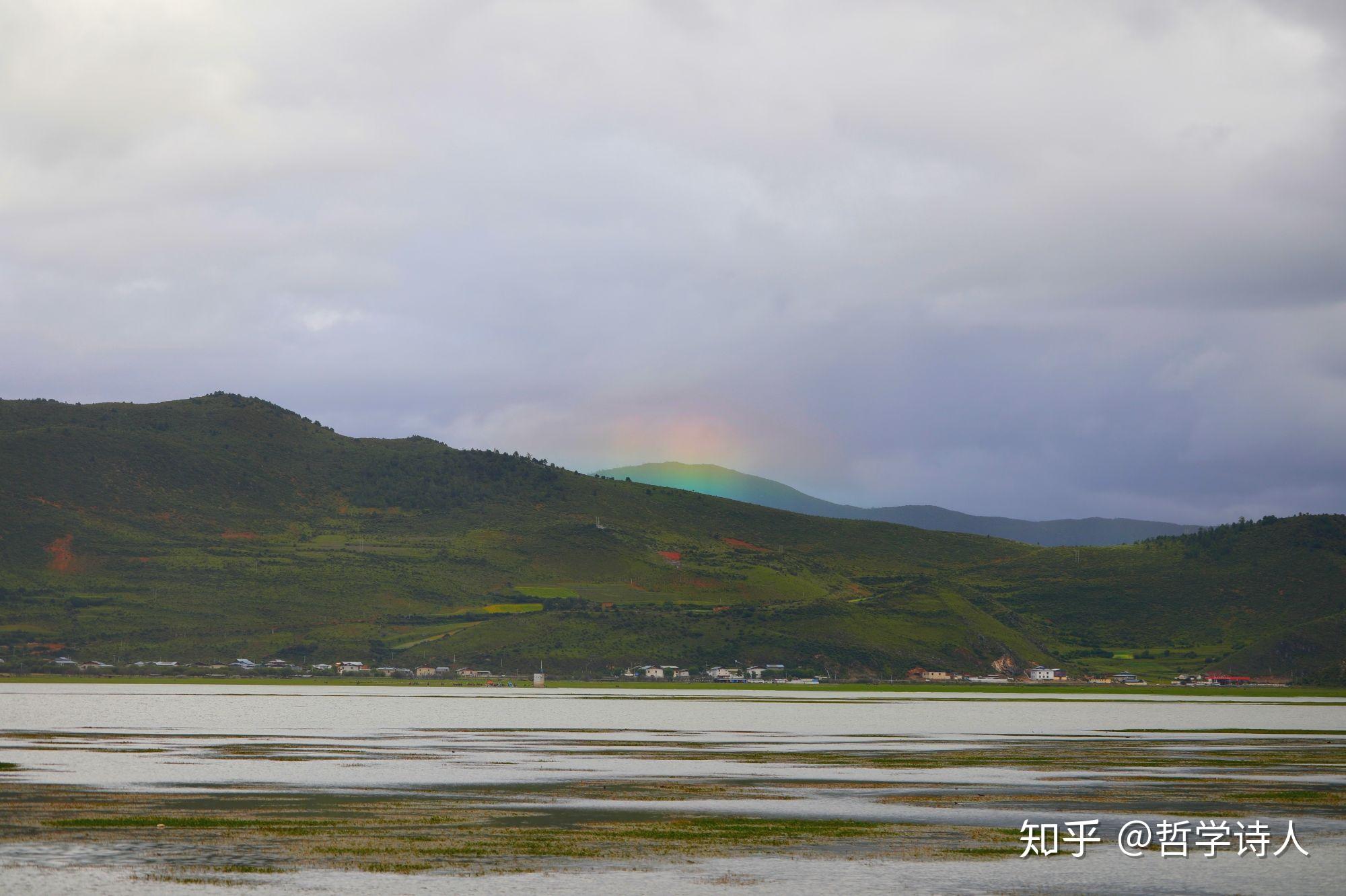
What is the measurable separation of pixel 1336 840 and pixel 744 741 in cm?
5435

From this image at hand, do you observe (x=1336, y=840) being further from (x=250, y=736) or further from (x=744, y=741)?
(x=250, y=736)

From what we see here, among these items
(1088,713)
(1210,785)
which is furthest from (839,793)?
(1088,713)

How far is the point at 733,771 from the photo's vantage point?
7644cm

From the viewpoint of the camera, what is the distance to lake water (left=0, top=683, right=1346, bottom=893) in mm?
42344

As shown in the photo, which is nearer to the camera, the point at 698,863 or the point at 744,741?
the point at 698,863

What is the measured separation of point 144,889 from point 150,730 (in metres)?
71.0

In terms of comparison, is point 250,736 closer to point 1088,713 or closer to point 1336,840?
point 1336,840

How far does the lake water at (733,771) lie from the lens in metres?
42.3

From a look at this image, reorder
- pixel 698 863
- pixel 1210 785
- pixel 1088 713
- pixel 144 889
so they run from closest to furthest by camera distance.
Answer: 1. pixel 144 889
2. pixel 698 863
3. pixel 1210 785
4. pixel 1088 713

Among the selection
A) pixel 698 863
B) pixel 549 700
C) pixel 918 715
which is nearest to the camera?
pixel 698 863

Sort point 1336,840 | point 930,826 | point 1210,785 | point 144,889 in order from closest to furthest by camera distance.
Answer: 1. point 144,889
2. point 1336,840
3. point 930,826
4. point 1210,785

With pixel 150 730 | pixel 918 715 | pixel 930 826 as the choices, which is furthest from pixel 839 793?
pixel 918 715

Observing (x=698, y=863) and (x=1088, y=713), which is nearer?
(x=698, y=863)

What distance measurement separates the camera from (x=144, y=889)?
38906mm
